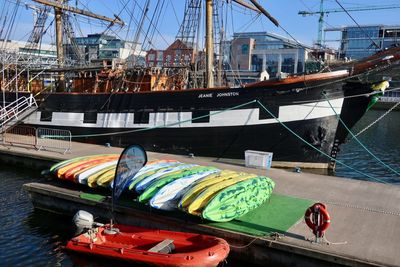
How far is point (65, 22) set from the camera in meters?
25.7

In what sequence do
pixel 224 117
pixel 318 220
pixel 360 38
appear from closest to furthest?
pixel 318 220
pixel 224 117
pixel 360 38

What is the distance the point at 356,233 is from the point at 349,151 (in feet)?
57.0

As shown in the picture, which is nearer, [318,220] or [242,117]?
[318,220]

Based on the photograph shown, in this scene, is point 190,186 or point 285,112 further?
point 285,112

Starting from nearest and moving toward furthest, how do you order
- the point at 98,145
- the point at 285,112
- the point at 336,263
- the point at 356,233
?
the point at 336,263 → the point at 356,233 → the point at 285,112 → the point at 98,145

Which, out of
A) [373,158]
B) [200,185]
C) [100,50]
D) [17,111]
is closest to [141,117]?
[17,111]

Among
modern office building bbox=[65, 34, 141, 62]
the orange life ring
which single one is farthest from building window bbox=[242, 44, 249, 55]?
the orange life ring

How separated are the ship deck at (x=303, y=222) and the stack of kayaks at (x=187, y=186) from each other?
328mm

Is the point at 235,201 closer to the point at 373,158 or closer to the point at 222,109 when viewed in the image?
the point at 222,109

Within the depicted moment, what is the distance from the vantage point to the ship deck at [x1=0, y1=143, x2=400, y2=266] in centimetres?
717

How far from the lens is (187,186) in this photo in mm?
9109

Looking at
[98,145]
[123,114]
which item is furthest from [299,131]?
[98,145]

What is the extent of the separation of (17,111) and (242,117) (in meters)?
10.8

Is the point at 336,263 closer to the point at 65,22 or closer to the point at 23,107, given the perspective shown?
the point at 23,107
